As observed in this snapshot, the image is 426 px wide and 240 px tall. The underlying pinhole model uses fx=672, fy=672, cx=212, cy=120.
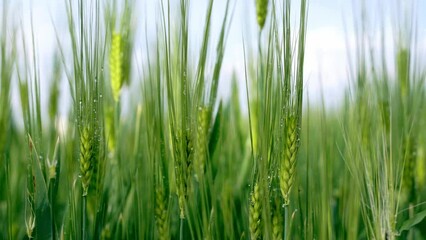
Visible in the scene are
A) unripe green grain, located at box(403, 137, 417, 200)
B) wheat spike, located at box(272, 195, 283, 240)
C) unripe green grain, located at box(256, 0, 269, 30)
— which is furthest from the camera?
unripe green grain, located at box(403, 137, 417, 200)

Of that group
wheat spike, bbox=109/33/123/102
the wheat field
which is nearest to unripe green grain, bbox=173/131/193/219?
the wheat field

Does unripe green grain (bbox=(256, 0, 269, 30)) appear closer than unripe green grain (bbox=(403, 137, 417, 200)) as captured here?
Yes

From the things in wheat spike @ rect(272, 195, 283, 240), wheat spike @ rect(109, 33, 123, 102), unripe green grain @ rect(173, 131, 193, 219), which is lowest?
wheat spike @ rect(272, 195, 283, 240)

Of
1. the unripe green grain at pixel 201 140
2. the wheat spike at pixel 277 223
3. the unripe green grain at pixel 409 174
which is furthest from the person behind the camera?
the unripe green grain at pixel 409 174

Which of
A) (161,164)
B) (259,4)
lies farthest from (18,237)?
(259,4)

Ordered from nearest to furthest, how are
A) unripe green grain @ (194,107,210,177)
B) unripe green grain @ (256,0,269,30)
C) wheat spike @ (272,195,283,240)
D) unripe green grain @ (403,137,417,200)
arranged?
1. wheat spike @ (272,195,283,240)
2. unripe green grain @ (194,107,210,177)
3. unripe green grain @ (256,0,269,30)
4. unripe green grain @ (403,137,417,200)

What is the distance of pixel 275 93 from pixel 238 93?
0.95 m

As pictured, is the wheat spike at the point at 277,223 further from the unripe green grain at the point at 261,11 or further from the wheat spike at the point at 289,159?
the unripe green grain at the point at 261,11

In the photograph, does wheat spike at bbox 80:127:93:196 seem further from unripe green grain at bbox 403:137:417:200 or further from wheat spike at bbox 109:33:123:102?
unripe green grain at bbox 403:137:417:200

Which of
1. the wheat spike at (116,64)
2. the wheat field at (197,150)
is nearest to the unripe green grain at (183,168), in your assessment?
the wheat field at (197,150)

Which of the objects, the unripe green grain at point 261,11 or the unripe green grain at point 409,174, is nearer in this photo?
the unripe green grain at point 261,11

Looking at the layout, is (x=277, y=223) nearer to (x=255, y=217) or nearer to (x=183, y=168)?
(x=255, y=217)

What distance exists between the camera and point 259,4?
1061mm

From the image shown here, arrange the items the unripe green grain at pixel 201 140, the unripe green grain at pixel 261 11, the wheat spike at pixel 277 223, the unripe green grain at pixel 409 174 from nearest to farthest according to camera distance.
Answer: the wheat spike at pixel 277 223
the unripe green grain at pixel 201 140
the unripe green grain at pixel 261 11
the unripe green grain at pixel 409 174
